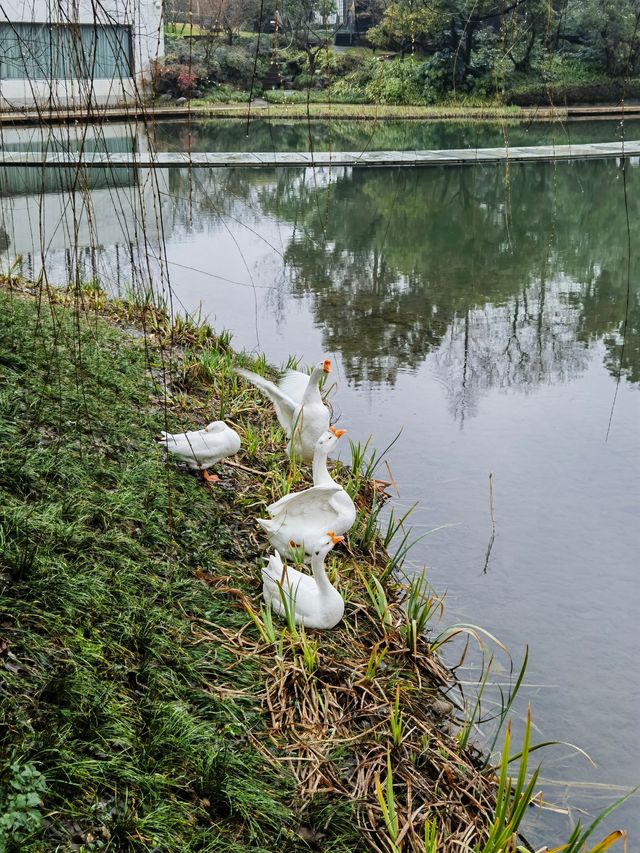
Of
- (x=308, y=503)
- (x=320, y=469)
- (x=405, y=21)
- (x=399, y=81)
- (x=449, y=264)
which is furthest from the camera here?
(x=449, y=264)

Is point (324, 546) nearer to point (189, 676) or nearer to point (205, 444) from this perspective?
point (189, 676)

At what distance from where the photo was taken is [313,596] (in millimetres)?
3170

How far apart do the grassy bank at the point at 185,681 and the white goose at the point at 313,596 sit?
0.22 feet

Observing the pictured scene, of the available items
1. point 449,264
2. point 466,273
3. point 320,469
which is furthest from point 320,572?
point 449,264

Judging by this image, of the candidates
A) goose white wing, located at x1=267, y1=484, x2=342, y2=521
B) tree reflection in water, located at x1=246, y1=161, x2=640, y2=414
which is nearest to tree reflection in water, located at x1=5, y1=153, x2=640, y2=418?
tree reflection in water, located at x1=246, y1=161, x2=640, y2=414

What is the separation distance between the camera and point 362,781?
259cm

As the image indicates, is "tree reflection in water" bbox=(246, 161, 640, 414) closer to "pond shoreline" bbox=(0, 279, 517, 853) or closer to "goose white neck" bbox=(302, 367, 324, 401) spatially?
"goose white neck" bbox=(302, 367, 324, 401)

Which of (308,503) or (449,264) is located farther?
(449,264)

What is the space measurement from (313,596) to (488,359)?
165 inches

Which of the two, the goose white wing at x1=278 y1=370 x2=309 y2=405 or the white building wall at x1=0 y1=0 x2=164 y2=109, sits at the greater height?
the white building wall at x1=0 y1=0 x2=164 y2=109

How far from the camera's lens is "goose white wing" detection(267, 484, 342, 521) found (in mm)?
3420

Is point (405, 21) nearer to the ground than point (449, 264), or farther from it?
farther from it

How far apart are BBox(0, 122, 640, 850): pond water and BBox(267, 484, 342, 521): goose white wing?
737 millimetres

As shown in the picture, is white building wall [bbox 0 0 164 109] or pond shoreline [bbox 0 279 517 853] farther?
pond shoreline [bbox 0 279 517 853]
